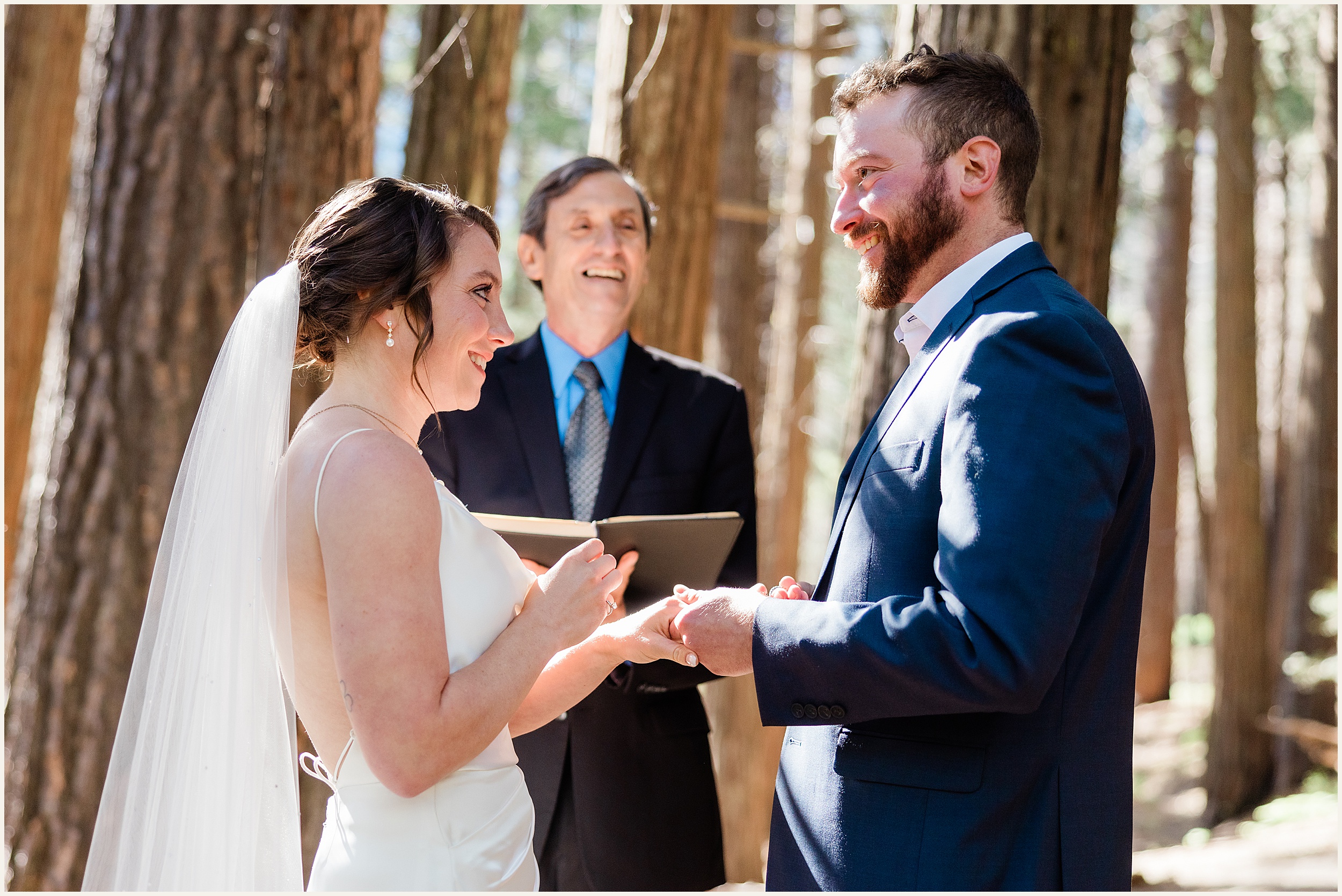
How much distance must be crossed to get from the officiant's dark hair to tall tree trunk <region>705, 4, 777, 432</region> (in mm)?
5688

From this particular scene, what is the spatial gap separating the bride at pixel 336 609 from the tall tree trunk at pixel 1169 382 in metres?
13.2

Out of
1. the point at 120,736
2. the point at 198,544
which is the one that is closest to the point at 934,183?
the point at 198,544

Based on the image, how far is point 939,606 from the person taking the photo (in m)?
1.79

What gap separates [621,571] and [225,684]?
0.90 m

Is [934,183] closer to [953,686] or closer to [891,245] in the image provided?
[891,245]

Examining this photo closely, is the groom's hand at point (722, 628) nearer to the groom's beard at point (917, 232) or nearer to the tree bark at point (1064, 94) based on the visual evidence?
the groom's beard at point (917, 232)

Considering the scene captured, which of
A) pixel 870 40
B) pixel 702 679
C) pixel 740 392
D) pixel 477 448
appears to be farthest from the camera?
pixel 870 40

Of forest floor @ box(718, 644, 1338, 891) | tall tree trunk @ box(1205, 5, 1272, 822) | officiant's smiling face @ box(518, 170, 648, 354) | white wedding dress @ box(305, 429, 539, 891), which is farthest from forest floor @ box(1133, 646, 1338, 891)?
white wedding dress @ box(305, 429, 539, 891)

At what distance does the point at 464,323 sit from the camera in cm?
221

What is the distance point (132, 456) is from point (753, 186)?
7.73m

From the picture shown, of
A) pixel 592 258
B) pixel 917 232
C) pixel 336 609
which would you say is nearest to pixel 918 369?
pixel 917 232

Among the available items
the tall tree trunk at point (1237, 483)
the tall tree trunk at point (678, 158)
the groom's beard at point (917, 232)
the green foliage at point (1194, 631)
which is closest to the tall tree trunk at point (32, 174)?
the tall tree trunk at point (678, 158)

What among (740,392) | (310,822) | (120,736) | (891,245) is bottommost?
(310,822)

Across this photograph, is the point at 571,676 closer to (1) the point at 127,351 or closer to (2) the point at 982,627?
(2) the point at 982,627
